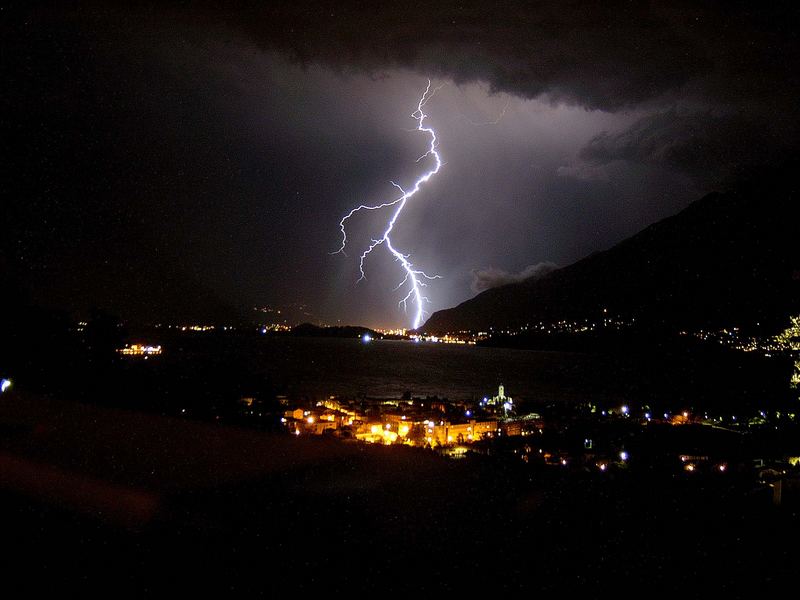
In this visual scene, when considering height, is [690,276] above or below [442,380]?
above

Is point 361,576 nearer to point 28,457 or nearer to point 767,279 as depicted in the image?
point 28,457

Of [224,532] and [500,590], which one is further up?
[224,532]

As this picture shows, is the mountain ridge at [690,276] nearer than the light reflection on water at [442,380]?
No

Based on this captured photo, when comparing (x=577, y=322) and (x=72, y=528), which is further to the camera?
(x=577, y=322)

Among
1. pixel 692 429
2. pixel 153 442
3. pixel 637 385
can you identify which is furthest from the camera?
pixel 637 385

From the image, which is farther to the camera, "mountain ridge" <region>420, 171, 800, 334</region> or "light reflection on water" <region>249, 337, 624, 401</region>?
"mountain ridge" <region>420, 171, 800, 334</region>

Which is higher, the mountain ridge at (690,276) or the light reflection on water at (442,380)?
the mountain ridge at (690,276)

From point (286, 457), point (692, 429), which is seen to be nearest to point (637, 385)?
point (692, 429)

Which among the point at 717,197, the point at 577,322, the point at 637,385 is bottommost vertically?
the point at 637,385

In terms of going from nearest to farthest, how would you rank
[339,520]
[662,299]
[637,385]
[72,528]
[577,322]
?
1. [72,528]
2. [339,520]
3. [637,385]
4. [662,299]
5. [577,322]

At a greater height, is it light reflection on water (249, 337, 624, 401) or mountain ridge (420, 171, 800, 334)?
mountain ridge (420, 171, 800, 334)

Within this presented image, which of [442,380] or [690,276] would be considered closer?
[442,380]
